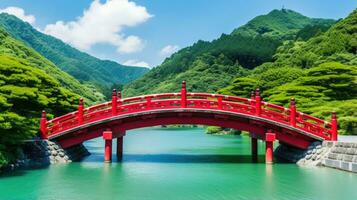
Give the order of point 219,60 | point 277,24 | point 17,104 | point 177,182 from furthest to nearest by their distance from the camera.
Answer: point 277,24 → point 219,60 → point 17,104 → point 177,182

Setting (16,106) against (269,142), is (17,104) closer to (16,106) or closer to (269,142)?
(16,106)

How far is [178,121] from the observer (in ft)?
74.2

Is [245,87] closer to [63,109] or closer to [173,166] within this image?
[63,109]

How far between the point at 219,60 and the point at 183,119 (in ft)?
304

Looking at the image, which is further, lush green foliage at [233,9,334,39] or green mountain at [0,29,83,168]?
lush green foliage at [233,9,334,39]

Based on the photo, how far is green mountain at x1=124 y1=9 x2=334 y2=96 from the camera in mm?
103812

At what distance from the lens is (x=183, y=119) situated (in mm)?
22812

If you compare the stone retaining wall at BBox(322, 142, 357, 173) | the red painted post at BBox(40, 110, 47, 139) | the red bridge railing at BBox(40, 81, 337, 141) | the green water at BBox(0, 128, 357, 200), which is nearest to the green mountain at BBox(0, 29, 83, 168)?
the red painted post at BBox(40, 110, 47, 139)

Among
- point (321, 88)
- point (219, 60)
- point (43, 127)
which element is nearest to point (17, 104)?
point (43, 127)

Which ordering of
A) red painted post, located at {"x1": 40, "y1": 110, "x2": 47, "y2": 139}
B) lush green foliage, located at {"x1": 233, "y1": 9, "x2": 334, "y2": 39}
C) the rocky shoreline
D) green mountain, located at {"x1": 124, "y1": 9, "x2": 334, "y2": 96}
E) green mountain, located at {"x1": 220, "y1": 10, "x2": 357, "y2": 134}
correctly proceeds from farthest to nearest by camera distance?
lush green foliage, located at {"x1": 233, "y1": 9, "x2": 334, "y2": 39}, green mountain, located at {"x1": 124, "y1": 9, "x2": 334, "y2": 96}, green mountain, located at {"x1": 220, "y1": 10, "x2": 357, "y2": 134}, red painted post, located at {"x1": 40, "y1": 110, "x2": 47, "y2": 139}, the rocky shoreline

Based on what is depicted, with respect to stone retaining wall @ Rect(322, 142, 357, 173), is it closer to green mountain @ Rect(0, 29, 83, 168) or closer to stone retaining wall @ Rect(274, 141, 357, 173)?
stone retaining wall @ Rect(274, 141, 357, 173)

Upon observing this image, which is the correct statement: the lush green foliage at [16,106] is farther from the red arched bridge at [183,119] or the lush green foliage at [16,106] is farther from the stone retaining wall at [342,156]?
the stone retaining wall at [342,156]

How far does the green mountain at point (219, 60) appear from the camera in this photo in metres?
104

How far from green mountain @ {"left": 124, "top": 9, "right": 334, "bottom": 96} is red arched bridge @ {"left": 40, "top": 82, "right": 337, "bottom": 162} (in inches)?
2833
